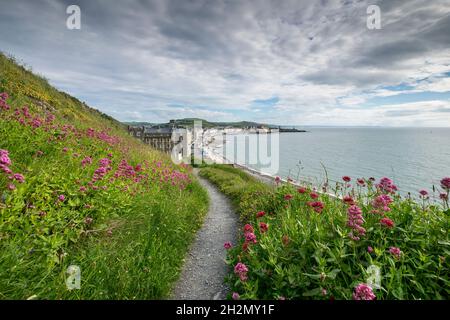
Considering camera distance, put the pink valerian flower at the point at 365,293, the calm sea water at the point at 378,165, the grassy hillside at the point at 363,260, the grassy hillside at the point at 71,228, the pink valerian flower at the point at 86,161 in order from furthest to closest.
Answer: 1. the calm sea water at the point at 378,165
2. the pink valerian flower at the point at 86,161
3. the grassy hillside at the point at 71,228
4. the grassy hillside at the point at 363,260
5. the pink valerian flower at the point at 365,293

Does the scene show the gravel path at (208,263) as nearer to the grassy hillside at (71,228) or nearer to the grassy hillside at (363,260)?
the grassy hillside at (71,228)

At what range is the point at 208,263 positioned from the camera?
199 inches

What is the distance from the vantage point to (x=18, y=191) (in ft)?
10.1

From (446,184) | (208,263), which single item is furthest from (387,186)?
(208,263)

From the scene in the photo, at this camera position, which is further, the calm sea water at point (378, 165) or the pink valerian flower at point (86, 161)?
the calm sea water at point (378, 165)

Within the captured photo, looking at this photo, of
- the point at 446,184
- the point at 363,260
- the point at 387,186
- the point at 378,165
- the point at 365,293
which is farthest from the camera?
the point at 378,165

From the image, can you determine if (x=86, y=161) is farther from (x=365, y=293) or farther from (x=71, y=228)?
(x=365, y=293)

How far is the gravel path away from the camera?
4.01m

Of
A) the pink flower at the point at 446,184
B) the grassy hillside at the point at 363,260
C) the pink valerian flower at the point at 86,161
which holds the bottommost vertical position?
the grassy hillside at the point at 363,260

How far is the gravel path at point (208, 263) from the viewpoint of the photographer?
401cm

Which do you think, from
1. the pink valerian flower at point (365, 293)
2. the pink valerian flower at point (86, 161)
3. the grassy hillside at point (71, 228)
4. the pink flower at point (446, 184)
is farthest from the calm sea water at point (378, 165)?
the pink valerian flower at point (86, 161)

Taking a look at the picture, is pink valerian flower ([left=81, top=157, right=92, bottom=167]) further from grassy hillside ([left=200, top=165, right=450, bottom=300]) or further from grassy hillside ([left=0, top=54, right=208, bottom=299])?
grassy hillside ([left=200, top=165, right=450, bottom=300])

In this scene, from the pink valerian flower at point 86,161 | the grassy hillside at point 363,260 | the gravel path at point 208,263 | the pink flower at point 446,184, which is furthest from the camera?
the pink valerian flower at point 86,161
